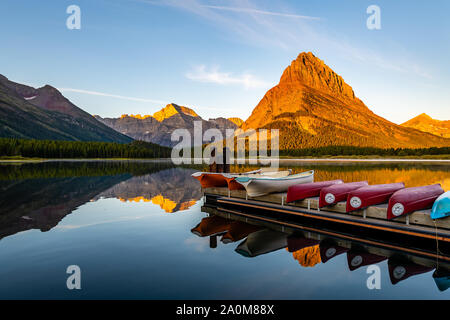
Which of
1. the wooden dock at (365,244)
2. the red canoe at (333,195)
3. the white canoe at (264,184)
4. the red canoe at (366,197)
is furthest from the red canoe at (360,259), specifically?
the white canoe at (264,184)

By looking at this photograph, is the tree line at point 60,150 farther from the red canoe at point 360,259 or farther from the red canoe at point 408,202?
the red canoe at point 408,202

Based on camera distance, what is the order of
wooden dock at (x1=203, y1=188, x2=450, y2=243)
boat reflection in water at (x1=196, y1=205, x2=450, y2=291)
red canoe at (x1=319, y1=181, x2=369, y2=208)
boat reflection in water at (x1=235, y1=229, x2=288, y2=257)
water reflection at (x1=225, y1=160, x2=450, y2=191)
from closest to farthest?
1. boat reflection in water at (x1=196, y1=205, x2=450, y2=291)
2. wooden dock at (x1=203, y1=188, x2=450, y2=243)
3. boat reflection in water at (x1=235, y1=229, x2=288, y2=257)
4. red canoe at (x1=319, y1=181, x2=369, y2=208)
5. water reflection at (x1=225, y1=160, x2=450, y2=191)

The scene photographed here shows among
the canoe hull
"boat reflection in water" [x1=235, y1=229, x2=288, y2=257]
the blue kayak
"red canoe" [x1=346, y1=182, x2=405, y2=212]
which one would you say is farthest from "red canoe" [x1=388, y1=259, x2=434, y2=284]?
the canoe hull

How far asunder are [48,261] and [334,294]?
11341mm

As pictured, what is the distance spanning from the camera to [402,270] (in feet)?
38.0

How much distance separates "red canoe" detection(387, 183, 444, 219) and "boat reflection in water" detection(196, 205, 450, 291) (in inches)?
60.2

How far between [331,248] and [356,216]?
3167 mm

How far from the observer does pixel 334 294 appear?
9734 mm

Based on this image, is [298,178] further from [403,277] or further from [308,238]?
[403,277]

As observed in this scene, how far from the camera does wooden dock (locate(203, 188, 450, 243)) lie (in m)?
13.6

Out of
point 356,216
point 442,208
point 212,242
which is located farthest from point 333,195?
point 212,242

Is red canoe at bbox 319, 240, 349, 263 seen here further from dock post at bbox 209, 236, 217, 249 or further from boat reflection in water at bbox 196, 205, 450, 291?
dock post at bbox 209, 236, 217, 249

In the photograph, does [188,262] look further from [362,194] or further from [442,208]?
[442,208]
